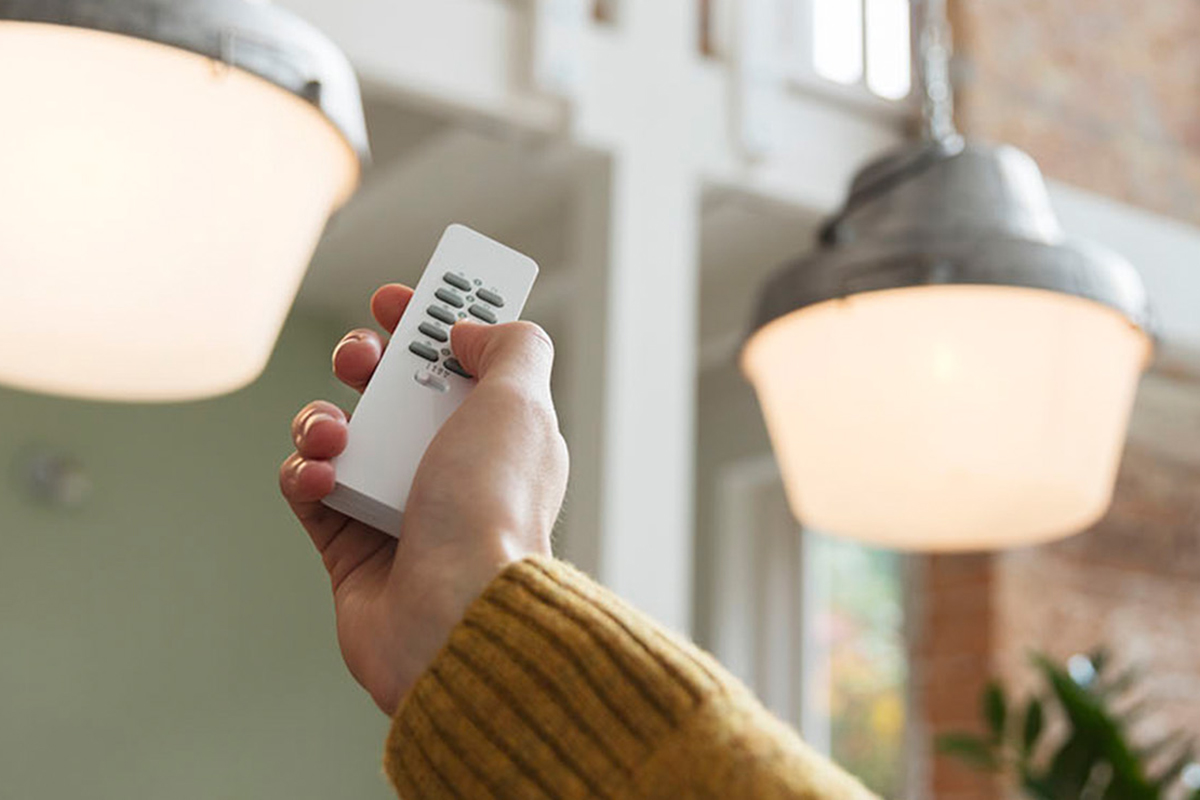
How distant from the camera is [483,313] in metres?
0.70

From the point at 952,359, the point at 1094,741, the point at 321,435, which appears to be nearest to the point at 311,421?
the point at 321,435

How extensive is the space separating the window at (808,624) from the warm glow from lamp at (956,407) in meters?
2.45

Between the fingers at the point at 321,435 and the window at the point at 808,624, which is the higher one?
the fingers at the point at 321,435

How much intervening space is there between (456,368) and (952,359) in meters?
0.58

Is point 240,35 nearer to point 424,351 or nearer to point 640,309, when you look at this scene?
point 424,351

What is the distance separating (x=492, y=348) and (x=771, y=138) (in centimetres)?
185

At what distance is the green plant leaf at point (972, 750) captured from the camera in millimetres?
2342

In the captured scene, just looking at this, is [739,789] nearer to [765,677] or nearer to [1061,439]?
[1061,439]

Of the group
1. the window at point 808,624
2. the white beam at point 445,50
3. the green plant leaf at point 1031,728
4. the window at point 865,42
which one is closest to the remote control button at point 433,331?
the white beam at point 445,50

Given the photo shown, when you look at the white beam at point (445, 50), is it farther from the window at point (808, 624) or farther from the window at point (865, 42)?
the window at point (808, 624)

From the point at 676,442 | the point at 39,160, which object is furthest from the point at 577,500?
the point at 39,160

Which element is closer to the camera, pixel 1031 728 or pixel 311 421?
→ pixel 311 421

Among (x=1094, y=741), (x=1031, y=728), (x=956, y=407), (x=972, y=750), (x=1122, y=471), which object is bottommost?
(x=1122, y=471)

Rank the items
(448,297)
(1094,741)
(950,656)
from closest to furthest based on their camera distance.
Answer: (448,297)
(1094,741)
(950,656)
